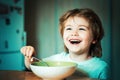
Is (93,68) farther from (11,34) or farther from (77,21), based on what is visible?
(11,34)

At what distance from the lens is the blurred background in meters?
0.90

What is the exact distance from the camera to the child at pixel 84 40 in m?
0.89

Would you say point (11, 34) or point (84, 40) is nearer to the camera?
point (84, 40)

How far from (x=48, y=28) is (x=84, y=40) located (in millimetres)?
174

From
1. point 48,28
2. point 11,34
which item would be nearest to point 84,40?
point 48,28

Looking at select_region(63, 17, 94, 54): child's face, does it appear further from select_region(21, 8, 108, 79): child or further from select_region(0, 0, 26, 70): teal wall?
select_region(0, 0, 26, 70): teal wall

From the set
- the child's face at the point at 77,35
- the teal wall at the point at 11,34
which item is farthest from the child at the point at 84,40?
the teal wall at the point at 11,34

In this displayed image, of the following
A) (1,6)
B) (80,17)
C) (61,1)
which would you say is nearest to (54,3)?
(61,1)

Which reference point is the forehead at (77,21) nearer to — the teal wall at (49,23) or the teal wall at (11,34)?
the teal wall at (49,23)

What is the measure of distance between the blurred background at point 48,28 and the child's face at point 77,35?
0.16 ft

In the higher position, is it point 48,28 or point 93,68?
point 48,28

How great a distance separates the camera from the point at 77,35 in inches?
35.1

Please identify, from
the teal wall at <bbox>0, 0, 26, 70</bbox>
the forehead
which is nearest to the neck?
the forehead

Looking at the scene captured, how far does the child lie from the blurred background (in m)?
0.02
